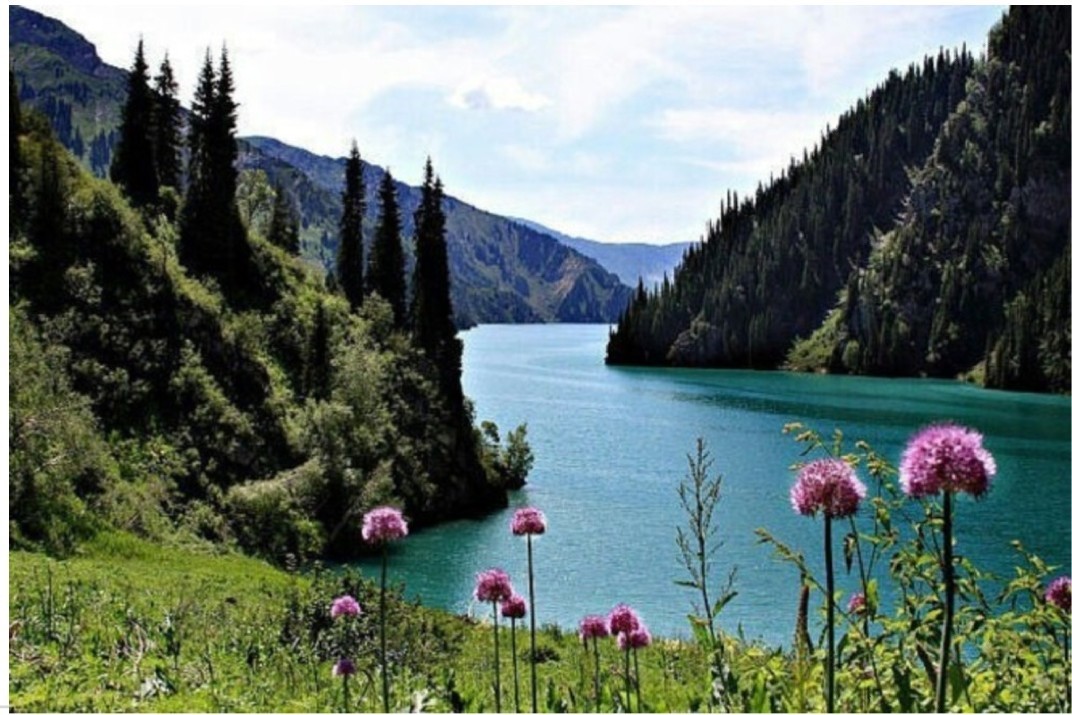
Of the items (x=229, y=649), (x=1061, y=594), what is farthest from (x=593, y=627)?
(x=229, y=649)

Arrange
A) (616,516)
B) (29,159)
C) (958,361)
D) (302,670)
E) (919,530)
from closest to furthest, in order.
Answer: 1. (919,530)
2. (302,670)
3. (29,159)
4. (616,516)
5. (958,361)

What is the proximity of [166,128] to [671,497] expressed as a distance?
40.2 metres

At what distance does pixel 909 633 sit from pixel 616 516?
44237 mm

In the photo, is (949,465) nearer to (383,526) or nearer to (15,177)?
(383,526)

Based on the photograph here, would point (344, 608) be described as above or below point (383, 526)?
below

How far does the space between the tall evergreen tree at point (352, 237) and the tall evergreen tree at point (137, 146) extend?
14844 millimetres

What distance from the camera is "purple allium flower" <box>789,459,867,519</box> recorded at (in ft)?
16.7

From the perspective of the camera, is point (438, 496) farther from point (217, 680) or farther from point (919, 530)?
point (919, 530)

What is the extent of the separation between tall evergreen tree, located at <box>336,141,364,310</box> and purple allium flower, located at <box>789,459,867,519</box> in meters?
59.1

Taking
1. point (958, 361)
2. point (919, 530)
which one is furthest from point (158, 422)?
point (958, 361)

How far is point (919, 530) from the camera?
21.6 feet

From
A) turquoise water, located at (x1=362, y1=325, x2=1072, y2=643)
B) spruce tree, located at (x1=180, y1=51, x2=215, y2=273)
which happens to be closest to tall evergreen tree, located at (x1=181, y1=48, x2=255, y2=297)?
spruce tree, located at (x1=180, y1=51, x2=215, y2=273)

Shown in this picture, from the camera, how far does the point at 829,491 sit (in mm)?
5125

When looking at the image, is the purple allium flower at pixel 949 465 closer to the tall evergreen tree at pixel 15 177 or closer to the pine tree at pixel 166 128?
the tall evergreen tree at pixel 15 177
